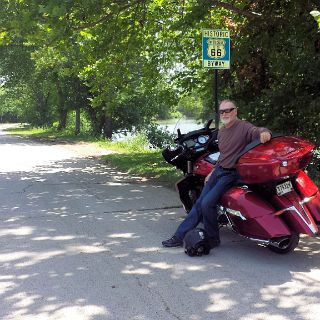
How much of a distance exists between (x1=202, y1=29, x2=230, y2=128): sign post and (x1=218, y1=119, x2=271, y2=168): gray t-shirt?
257 centimetres

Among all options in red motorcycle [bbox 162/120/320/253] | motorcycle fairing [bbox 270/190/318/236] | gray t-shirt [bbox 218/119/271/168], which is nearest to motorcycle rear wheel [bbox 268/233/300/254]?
red motorcycle [bbox 162/120/320/253]

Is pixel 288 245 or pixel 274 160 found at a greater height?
pixel 274 160

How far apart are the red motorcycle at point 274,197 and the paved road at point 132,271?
352mm

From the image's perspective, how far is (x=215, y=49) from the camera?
7602mm

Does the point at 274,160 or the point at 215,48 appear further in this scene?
the point at 215,48

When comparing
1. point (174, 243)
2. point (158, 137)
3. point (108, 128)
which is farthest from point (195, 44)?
point (108, 128)

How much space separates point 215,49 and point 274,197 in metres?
3.51

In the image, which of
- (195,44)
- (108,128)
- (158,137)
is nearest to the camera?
(195,44)

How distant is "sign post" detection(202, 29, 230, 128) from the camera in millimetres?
7522

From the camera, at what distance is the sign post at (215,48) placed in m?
7.52

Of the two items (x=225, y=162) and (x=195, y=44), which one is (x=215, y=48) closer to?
(x=225, y=162)

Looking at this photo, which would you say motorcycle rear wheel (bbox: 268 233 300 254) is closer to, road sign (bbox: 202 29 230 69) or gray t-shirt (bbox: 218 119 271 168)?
gray t-shirt (bbox: 218 119 271 168)

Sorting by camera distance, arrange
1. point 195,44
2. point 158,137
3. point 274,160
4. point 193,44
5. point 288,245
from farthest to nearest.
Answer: point 158,137, point 193,44, point 195,44, point 288,245, point 274,160

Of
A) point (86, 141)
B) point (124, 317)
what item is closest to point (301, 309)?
point (124, 317)
